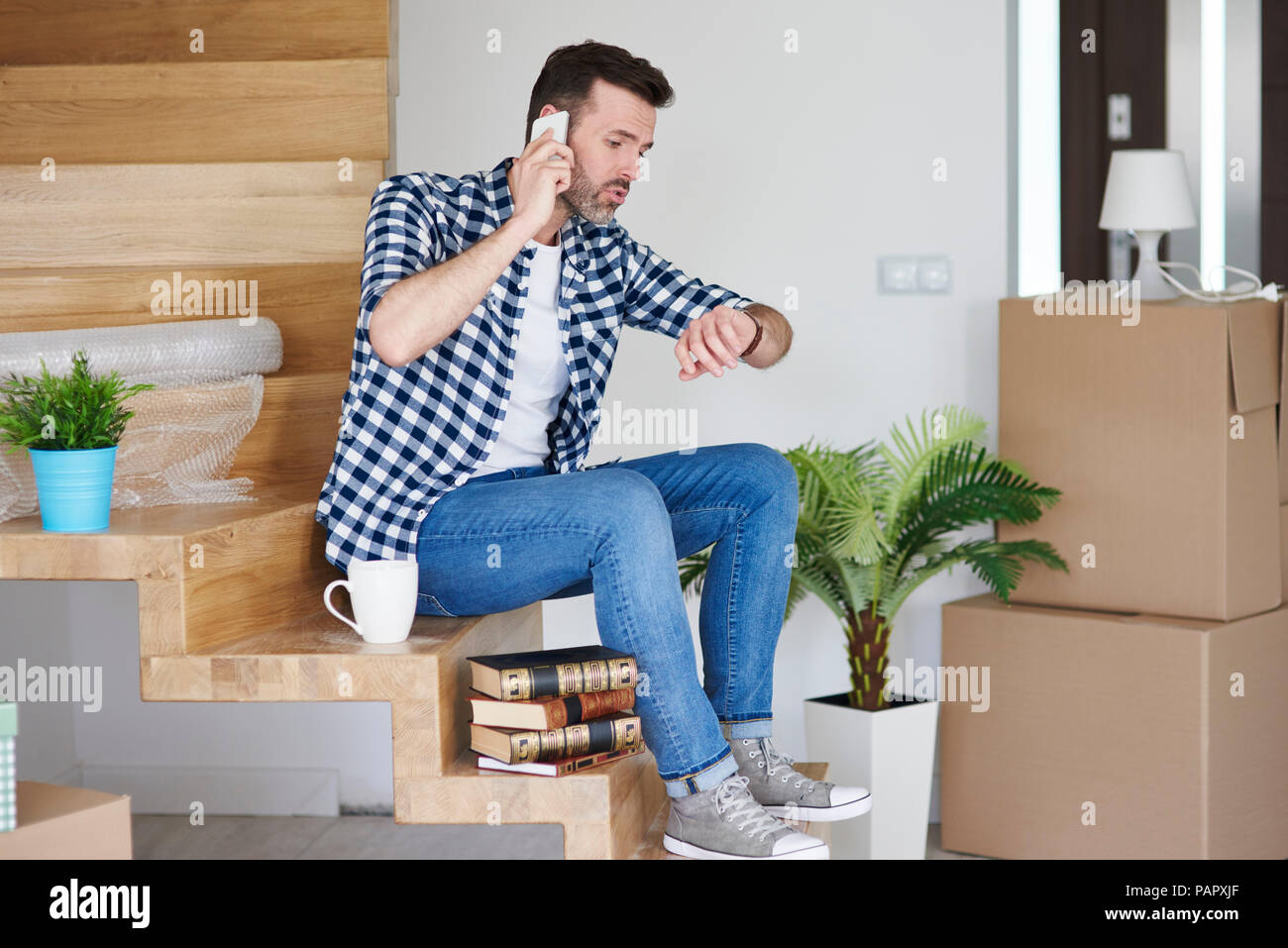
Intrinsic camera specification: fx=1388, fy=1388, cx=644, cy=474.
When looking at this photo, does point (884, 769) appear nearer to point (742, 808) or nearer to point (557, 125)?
point (742, 808)

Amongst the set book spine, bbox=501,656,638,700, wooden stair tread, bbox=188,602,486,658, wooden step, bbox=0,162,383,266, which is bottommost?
book spine, bbox=501,656,638,700

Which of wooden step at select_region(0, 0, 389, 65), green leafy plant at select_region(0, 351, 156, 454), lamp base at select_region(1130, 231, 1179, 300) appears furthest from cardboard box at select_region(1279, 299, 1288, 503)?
green leafy plant at select_region(0, 351, 156, 454)

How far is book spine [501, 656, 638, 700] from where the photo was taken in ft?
5.84

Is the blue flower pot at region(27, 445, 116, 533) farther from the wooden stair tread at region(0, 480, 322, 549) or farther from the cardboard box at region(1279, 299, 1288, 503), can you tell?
the cardboard box at region(1279, 299, 1288, 503)

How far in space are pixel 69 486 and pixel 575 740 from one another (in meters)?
0.76

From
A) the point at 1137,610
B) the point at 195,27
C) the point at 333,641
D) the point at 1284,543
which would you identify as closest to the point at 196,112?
the point at 195,27

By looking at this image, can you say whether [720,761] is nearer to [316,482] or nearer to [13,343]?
[316,482]

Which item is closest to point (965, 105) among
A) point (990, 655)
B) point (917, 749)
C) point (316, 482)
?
point (990, 655)

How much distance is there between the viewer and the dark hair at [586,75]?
2025 millimetres

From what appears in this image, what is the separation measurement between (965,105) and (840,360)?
23.8 inches

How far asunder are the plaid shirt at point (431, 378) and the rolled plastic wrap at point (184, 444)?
300mm

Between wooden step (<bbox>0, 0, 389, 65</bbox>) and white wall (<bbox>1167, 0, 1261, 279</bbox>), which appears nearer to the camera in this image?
wooden step (<bbox>0, 0, 389, 65</bbox>)

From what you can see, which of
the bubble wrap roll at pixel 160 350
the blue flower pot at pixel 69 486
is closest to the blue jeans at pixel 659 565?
the blue flower pot at pixel 69 486

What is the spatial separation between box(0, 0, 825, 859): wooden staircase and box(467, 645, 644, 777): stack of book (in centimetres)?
6
